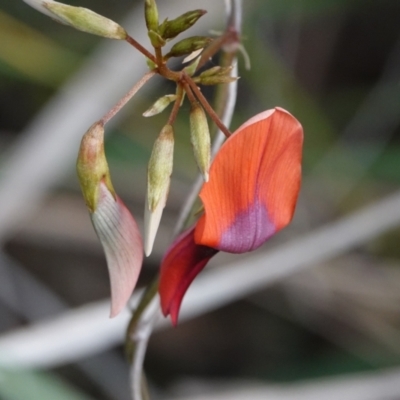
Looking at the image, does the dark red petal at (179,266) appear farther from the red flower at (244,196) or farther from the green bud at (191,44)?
the green bud at (191,44)

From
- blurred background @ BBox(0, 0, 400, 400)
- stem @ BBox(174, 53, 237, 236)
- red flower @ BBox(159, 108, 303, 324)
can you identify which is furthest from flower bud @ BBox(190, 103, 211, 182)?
blurred background @ BBox(0, 0, 400, 400)

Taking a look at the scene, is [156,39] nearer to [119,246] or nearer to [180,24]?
[180,24]

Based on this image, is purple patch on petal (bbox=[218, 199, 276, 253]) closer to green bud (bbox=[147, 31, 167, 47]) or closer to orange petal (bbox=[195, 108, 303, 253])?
orange petal (bbox=[195, 108, 303, 253])

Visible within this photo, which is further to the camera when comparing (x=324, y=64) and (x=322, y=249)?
(x=324, y=64)

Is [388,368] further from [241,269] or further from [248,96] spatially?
[248,96]

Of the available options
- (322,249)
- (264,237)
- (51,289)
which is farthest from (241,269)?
(264,237)

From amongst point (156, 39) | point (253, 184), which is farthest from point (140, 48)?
point (253, 184)

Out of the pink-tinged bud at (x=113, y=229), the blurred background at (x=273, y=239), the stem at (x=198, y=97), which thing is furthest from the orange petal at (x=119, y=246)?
the blurred background at (x=273, y=239)
